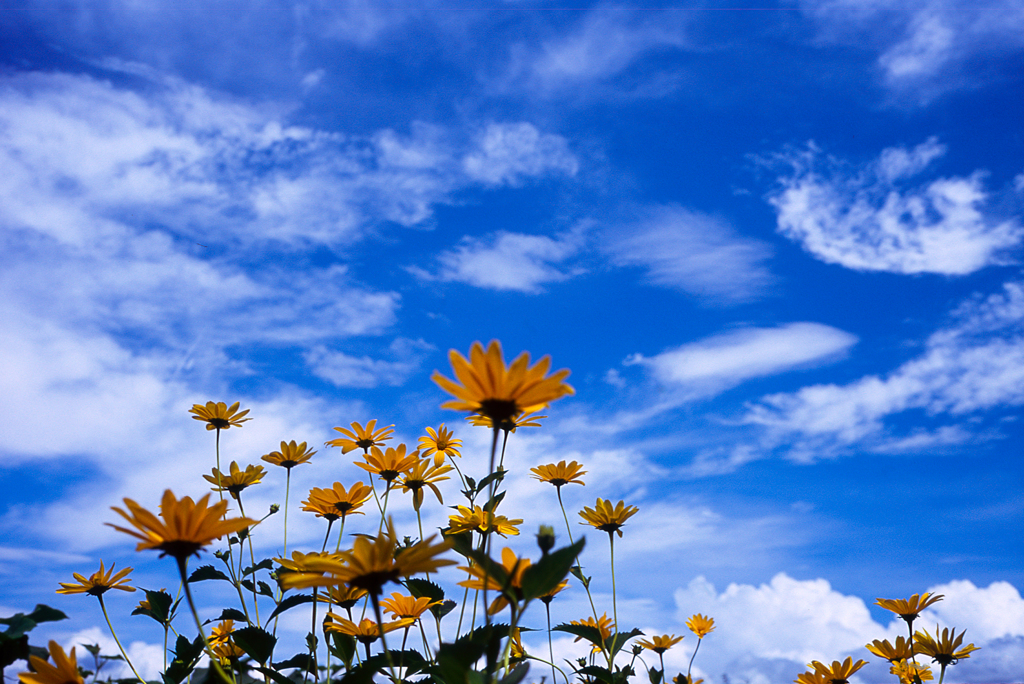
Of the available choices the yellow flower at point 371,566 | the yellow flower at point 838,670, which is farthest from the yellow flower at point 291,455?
the yellow flower at point 838,670

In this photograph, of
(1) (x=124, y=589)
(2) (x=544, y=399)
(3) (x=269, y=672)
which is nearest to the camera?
(2) (x=544, y=399)

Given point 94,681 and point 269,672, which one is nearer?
point 269,672

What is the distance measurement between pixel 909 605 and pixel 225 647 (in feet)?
13.1

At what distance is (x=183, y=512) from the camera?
63.8 inches

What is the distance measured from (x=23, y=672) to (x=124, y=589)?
145 centimetres

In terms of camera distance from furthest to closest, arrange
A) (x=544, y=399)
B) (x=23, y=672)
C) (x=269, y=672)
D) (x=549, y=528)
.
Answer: (x=269, y=672), (x=23, y=672), (x=544, y=399), (x=549, y=528)

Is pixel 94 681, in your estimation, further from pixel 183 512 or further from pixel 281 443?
pixel 183 512

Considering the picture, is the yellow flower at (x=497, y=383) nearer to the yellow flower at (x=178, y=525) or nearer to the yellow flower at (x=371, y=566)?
the yellow flower at (x=371, y=566)

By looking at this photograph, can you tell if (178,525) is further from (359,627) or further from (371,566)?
(359,627)

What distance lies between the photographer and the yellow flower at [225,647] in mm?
3229

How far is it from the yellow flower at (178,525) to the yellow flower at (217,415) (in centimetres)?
246

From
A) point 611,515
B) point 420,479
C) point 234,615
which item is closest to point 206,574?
point 234,615

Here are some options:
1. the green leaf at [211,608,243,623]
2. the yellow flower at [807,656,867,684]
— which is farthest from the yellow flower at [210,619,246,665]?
the yellow flower at [807,656,867,684]

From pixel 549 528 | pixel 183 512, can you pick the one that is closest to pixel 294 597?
pixel 183 512
